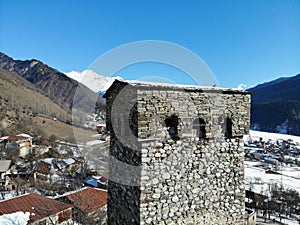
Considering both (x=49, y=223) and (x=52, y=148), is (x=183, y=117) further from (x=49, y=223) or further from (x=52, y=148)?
(x=52, y=148)

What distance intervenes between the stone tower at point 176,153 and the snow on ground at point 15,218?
40.6 feet

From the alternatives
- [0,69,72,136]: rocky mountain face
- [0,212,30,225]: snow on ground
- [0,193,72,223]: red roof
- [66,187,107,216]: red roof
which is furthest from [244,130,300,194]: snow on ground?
[0,69,72,136]: rocky mountain face

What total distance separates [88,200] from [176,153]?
1764 cm

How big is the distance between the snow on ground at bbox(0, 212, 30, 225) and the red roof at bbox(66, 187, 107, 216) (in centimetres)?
405

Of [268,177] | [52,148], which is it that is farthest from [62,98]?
[268,177]

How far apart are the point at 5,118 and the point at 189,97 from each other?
242ft

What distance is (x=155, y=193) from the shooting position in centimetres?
402

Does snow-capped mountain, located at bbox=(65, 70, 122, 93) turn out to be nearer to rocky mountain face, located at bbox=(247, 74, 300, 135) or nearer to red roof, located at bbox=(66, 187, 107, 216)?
red roof, located at bbox=(66, 187, 107, 216)

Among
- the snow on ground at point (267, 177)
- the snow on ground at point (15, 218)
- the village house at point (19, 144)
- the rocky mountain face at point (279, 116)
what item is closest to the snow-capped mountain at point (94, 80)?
the snow on ground at point (15, 218)

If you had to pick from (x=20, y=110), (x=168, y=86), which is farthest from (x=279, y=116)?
(x=168, y=86)

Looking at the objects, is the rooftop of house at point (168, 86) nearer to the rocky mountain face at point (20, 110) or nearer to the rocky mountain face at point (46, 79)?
the rocky mountain face at point (20, 110)

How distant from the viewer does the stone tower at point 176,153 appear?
157 inches

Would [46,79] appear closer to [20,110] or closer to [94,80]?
[20,110]

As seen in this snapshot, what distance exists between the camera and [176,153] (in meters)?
4.22
